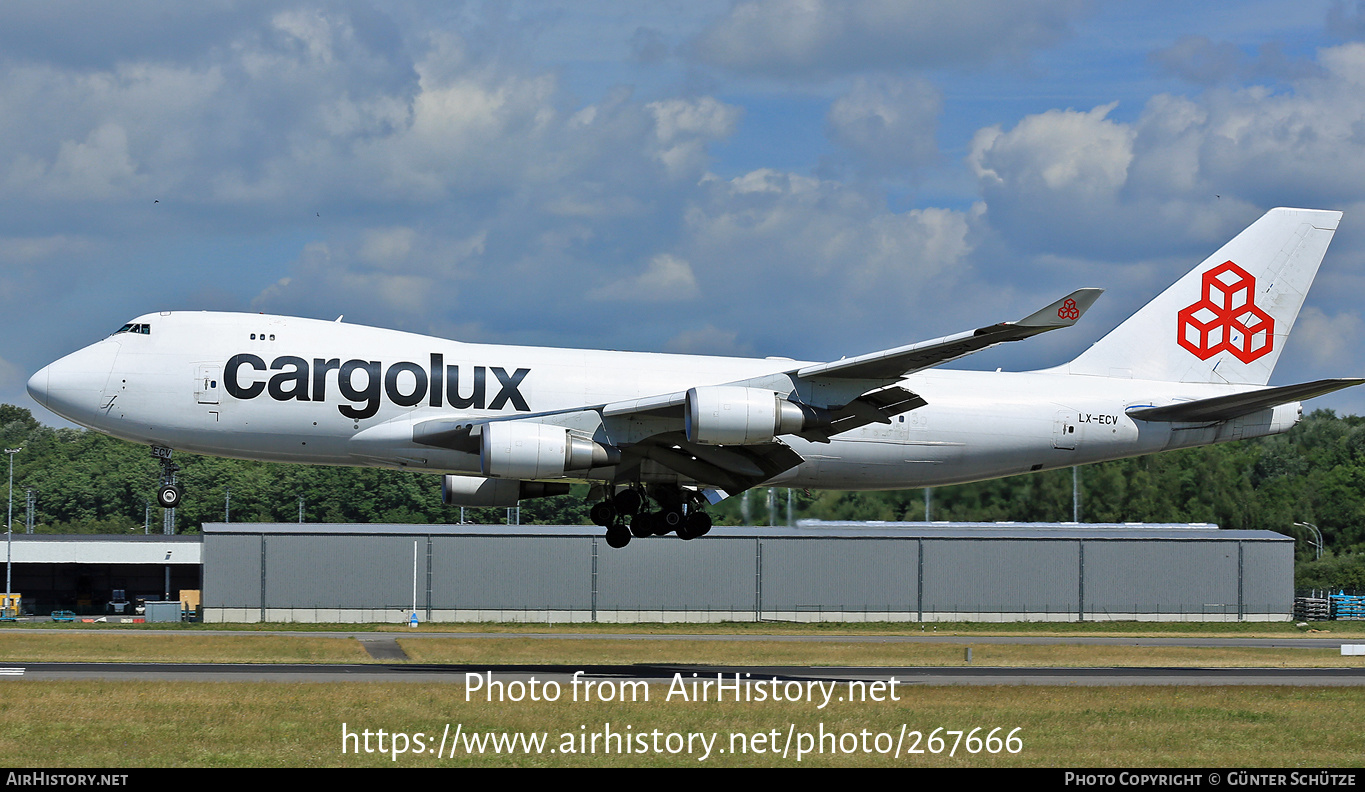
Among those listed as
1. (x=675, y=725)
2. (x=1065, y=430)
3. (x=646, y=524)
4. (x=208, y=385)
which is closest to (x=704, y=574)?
(x=646, y=524)

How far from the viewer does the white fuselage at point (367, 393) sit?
33844mm

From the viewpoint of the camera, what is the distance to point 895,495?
60.3m

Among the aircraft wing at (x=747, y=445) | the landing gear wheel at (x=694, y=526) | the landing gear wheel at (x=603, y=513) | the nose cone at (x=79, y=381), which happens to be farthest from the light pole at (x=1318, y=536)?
the nose cone at (x=79, y=381)

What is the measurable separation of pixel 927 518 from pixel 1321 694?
23.5 metres

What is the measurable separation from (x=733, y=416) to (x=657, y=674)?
1084 cm

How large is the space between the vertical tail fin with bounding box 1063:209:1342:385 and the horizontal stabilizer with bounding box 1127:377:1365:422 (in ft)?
6.81

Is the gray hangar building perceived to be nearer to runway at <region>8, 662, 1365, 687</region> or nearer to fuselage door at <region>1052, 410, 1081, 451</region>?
runway at <region>8, 662, 1365, 687</region>

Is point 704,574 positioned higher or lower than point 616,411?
lower

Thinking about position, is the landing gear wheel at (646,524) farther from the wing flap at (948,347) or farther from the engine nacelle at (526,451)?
the wing flap at (948,347)

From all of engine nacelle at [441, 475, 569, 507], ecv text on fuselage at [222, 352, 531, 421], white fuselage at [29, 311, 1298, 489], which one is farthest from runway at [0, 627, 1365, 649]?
ecv text on fuselage at [222, 352, 531, 421]

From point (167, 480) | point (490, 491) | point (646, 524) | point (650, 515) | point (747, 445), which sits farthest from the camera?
point (490, 491)

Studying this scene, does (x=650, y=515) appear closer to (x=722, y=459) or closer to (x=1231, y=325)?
(x=722, y=459)
